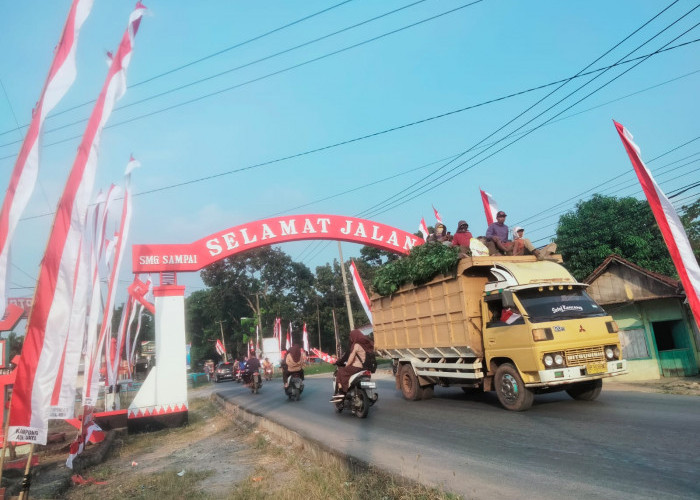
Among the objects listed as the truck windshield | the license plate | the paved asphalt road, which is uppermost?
the truck windshield

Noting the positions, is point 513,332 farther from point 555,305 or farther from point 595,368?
point 595,368

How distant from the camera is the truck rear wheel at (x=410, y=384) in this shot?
11578 mm

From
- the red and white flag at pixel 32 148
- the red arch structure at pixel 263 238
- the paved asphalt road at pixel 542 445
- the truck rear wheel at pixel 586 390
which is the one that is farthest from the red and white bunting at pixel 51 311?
the red arch structure at pixel 263 238

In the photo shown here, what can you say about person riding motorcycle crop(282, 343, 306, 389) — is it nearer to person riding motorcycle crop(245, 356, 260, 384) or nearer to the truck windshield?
person riding motorcycle crop(245, 356, 260, 384)

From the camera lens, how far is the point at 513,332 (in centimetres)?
835

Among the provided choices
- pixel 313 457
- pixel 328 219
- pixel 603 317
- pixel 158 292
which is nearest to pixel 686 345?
pixel 603 317

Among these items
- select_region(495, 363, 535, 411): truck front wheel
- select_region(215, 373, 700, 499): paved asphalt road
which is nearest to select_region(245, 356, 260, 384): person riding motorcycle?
select_region(215, 373, 700, 499): paved asphalt road

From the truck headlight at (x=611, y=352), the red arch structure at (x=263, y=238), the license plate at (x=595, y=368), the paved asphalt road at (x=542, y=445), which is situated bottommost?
the paved asphalt road at (x=542, y=445)

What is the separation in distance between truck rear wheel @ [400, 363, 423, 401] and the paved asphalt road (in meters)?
1.05

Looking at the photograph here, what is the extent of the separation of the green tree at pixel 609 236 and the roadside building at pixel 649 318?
47.2ft

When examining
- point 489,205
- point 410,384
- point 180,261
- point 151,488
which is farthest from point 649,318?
point 151,488

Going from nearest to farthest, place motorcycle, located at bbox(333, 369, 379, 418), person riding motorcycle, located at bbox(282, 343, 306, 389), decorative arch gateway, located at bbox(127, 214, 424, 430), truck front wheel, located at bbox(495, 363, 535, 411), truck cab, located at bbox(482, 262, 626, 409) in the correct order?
truck cab, located at bbox(482, 262, 626, 409)
truck front wheel, located at bbox(495, 363, 535, 411)
motorcycle, located at bbox(333, 369, 379, 418)
decorative arch gateway, located at bbox(127, 214, 424, 430)
person riding motorcycle, located at bbox(282, 343, 306, 389)

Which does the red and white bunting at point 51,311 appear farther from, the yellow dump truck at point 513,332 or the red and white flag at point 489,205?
the red and white flag at point 489,205

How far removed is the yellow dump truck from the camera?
7875mm
